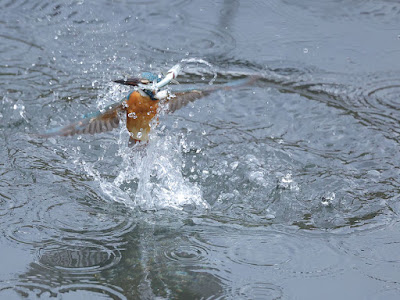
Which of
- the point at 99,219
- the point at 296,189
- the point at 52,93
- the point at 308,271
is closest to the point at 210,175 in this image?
the point at 296,189

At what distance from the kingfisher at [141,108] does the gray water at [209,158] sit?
0.81ft

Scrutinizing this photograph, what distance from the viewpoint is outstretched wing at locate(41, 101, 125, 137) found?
4.75m

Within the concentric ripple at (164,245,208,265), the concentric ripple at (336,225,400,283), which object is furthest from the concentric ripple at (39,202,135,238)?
the concentric ripple at (336,225,400,283)

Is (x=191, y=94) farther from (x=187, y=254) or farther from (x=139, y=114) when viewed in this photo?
(x=187, y=254)

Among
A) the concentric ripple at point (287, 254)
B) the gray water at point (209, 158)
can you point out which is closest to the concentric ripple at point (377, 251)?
the gray water at point (209, 158)

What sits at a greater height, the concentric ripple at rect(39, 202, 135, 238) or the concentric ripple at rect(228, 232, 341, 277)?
the concentric ripple at rect(228, 232, 341, 277)

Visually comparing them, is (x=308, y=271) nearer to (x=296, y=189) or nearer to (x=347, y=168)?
(x=296, y=189)

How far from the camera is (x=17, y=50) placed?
268 inches

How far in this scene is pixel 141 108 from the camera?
4754 mm

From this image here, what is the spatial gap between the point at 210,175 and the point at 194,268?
1.27 meters

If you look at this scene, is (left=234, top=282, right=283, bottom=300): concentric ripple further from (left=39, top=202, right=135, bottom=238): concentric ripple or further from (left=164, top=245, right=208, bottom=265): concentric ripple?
(left=39, top=202, right=135, bottom=238): concentric ripple

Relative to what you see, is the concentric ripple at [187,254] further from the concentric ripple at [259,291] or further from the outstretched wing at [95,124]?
the outstretched wing at [95,124]

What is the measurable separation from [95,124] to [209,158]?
101cm

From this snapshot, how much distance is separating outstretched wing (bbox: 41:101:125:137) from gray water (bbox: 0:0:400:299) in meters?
0.28
